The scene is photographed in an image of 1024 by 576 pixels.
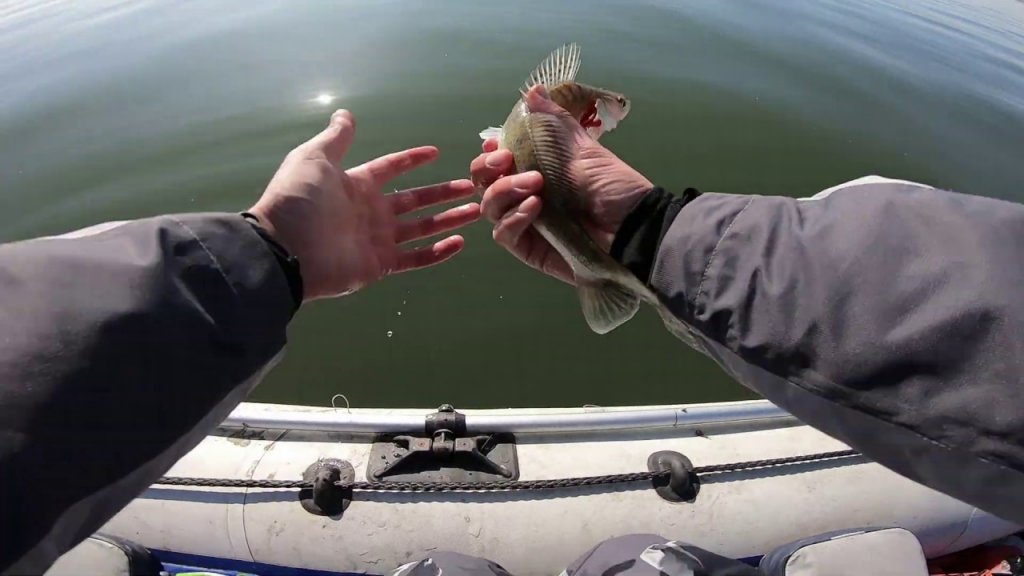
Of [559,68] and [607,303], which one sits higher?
[559,68]

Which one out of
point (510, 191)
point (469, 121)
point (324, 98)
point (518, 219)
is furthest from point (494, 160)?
point (324, 98)

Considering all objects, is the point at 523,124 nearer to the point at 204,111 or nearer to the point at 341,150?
the point at 341,150

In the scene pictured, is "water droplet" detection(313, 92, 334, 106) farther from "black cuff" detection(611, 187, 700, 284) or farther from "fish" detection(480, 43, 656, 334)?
"black cuff" detection(611, 187, 700, 284)

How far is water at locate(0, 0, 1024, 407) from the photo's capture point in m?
5.48

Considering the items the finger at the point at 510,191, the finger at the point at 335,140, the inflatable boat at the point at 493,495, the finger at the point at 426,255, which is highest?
the finger at the point at 335,140

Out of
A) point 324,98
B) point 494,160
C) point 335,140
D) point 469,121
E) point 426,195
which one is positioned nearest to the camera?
point 335,140

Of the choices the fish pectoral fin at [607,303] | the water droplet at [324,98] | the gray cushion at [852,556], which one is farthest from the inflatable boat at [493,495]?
the water droplet at [324,98]

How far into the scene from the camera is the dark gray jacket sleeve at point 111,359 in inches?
49.1

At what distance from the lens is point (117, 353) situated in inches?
55.1

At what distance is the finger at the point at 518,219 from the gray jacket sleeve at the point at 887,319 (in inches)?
38.7

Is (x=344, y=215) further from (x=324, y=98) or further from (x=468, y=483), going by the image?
(x=324, y=98)

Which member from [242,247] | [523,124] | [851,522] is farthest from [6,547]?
[851,522]

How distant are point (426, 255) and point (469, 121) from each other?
5117 millimetres

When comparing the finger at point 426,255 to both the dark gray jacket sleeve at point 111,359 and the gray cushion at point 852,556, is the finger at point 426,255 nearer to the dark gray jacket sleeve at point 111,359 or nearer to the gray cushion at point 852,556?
the dark gray jacket sleeve at point 111,359
